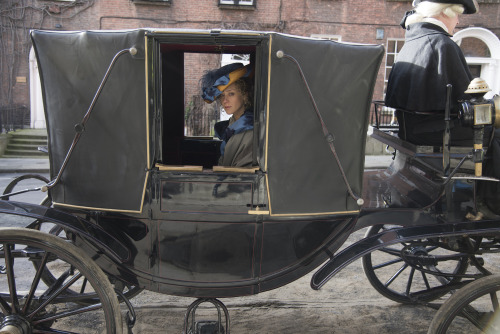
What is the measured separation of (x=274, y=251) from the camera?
2309 millimetres

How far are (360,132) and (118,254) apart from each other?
1.50m

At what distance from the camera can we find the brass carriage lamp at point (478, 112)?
2.14 meters

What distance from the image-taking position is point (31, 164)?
1004 centimetres

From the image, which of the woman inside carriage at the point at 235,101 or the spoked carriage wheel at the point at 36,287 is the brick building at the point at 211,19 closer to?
the woman inside carriage at the point at 235,101

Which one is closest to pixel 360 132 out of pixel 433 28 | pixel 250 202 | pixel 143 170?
pixel 250 202

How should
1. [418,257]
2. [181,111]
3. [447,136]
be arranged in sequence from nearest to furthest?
[447,136]
[418,257]
[181,111]

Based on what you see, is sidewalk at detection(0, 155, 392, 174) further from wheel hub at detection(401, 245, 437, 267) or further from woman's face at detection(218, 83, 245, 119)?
woman's face at detection(218, 83, 245, 119)

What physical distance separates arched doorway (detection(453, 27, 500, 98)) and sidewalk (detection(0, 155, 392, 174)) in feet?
17.9

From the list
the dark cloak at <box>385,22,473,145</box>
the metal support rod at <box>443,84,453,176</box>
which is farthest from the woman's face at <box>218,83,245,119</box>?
the metal support rod at <box>443,84,453,176</box>

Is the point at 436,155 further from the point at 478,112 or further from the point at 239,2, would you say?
Answer: the point at 239,2

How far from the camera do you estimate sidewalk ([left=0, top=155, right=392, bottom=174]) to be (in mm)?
9469

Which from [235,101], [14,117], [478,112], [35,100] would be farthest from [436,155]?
[35,100]

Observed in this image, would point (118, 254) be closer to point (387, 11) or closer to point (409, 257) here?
point (409, 257)

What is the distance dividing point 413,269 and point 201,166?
182cm
